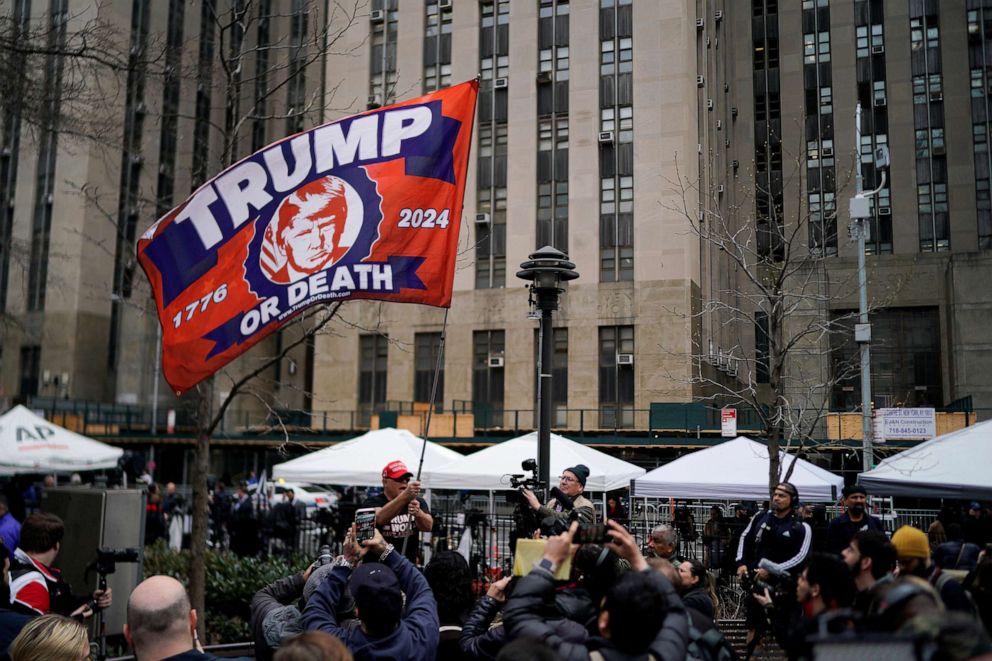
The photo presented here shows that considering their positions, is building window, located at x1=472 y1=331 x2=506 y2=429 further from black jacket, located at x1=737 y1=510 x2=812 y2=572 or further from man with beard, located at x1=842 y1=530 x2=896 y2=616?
man with beard, located at x1=842 y1=530 x2=896 y2=616

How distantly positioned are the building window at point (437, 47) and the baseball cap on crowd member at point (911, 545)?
1759 inches

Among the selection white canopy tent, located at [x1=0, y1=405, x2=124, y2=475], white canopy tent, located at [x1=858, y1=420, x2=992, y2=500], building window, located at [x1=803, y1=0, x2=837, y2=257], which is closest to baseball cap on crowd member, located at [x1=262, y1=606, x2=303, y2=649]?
white canopy tent, located at [x1=858, y1=420, x2=992, y2=500]

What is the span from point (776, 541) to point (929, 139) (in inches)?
1903

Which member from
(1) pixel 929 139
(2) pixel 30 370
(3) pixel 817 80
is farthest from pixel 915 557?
(2) pixel 30 370

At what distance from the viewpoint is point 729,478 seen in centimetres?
1606

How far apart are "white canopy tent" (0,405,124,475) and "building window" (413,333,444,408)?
2581 centimetres

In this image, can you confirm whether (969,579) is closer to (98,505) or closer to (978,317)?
(98,505)

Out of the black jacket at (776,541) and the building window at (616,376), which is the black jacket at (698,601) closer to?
the black jacket at (776,541)

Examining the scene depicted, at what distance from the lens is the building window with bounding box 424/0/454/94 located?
1881 inches

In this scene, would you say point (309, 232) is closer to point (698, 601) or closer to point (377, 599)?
point (377, 599)

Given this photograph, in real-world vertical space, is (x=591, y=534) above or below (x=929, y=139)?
below

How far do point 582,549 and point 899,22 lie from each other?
5450cm

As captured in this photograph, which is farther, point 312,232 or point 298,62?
point 298,62

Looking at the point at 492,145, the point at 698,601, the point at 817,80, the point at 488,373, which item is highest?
the point at 817,80
